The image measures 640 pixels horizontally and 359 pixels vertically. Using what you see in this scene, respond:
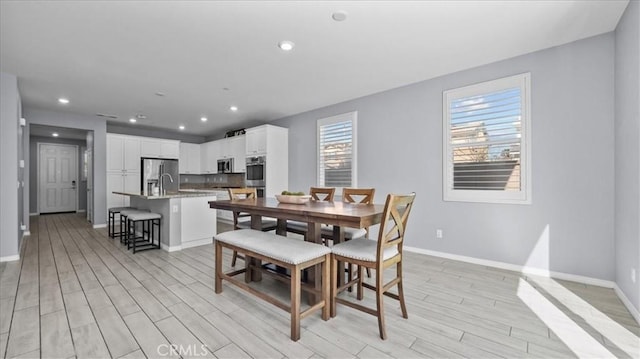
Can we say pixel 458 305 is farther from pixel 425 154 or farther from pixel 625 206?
Result: pixel 425 154

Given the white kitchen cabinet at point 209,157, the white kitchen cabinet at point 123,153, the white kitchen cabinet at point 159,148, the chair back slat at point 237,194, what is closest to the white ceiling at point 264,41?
the chair back slat at point 237,194

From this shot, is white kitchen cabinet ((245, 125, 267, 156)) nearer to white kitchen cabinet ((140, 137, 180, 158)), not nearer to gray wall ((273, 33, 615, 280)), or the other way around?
white kitchen cabinet ((140, 137, 180, 158))

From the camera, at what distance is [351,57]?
311 cm

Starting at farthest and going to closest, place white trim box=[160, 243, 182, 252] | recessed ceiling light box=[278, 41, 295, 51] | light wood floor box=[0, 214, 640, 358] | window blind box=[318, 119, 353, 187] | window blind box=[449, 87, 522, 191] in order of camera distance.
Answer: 1. window blind box=[318, 119, 353, 187]
2. white trim box=[160, 243, 182, 252]
3. window blind box=[449, 87, 522, 191]
4. recessed ceiling light box=[278, 41, 295, 51]
5. light wood floor box=[0, 214, 640, 358]

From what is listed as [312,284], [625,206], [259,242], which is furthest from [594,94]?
[259,242]

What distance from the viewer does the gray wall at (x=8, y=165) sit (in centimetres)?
343

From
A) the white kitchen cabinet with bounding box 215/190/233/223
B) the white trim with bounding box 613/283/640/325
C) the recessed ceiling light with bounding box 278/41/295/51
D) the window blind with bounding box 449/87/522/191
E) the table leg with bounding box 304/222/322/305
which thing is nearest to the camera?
the white trim with bounding box 613/283/640/325

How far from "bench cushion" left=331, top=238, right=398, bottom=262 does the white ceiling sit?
74.4 inches

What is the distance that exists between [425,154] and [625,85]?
1.90 meters

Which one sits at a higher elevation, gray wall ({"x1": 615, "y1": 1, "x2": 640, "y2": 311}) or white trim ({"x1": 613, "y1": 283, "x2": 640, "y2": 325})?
gray wall ({"x1": 615, "y1": 1, "x2": 640, "y2": 311})

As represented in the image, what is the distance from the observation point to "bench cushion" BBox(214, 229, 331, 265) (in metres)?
1.86

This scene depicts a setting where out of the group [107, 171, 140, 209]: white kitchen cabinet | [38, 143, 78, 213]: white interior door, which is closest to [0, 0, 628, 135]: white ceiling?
[107, 171, 140, 209]: white kitchen cabinet

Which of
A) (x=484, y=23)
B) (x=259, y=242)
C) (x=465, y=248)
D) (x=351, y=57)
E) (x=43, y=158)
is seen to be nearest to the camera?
(x=259, y=242)

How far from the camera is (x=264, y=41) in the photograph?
2.74m
